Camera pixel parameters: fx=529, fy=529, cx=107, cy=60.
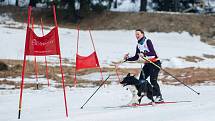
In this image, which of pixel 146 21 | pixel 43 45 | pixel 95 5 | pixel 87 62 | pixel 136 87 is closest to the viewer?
pixel 43 45

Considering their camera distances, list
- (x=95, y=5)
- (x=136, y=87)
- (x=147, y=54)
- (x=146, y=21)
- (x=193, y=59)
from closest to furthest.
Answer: (x=136, y=87)
(x=147, y=54)
(x=193, y=59)
(x=146, y=21)
(x=95, y=5)

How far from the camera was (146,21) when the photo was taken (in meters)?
47.9

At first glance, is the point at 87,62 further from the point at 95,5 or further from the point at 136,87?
the point at 95,5

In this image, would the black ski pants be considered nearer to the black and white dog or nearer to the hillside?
the black and white dog

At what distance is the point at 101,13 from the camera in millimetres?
50781

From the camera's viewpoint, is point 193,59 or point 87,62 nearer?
point 87,62

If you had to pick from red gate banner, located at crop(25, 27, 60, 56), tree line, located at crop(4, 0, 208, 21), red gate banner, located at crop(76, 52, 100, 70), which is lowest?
tree line, located at crop(4, 0, 208, 21)

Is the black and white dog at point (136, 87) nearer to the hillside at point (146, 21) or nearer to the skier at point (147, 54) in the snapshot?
the skier at point (147, 54)

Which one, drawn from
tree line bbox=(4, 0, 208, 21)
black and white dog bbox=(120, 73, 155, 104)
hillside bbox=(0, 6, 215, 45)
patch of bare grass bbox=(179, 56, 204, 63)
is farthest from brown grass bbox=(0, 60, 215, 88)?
tree line bbox=(4, 0, 208, 21)

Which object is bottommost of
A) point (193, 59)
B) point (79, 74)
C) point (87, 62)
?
point (193, 59)

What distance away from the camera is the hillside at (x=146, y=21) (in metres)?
46.5

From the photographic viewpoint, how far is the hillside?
46.5 m

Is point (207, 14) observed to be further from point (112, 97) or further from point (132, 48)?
point (112, 97)

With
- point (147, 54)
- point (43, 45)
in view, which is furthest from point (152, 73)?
point (43, 45)
